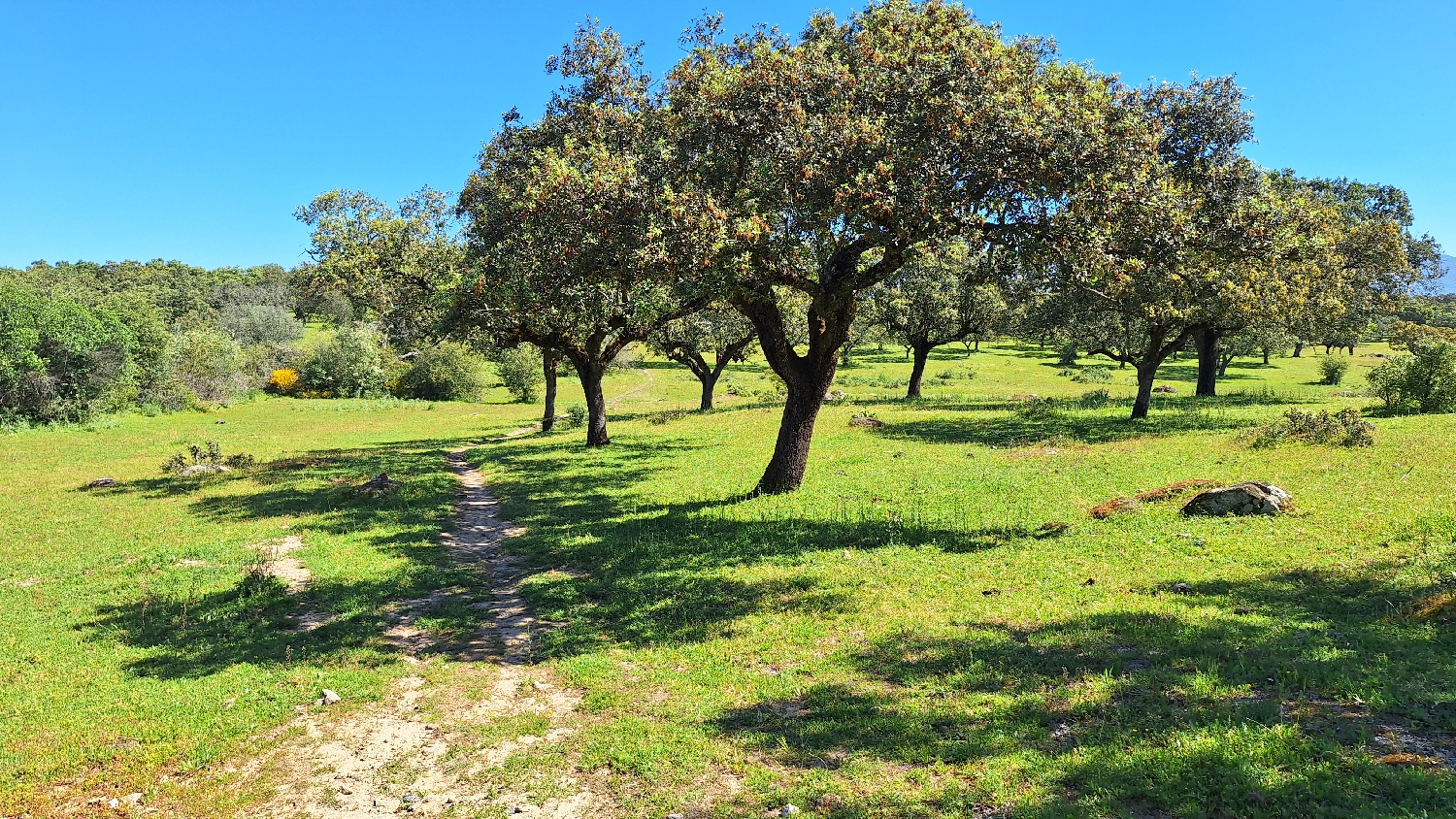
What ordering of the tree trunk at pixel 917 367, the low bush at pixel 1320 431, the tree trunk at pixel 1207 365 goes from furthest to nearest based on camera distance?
the tree trunk at pixel 917 367, the tree trunk at pixel 1207 365, the low bush at pixel 1320 431

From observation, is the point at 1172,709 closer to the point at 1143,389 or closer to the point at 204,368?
the point at 1143,389

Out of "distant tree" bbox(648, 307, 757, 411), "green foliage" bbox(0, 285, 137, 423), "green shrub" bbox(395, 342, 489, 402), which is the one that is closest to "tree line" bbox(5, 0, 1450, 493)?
"distant tree" bbox(648, 307, 757, 411)

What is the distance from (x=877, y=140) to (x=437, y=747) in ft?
40.5

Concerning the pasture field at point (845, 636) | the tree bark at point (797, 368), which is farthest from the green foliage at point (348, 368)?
the tree bark at point (797, 368)

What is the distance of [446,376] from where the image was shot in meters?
76.5

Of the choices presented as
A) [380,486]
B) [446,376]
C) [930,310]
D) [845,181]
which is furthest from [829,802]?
[446,376]

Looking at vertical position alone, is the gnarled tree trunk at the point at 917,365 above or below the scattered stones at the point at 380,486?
above

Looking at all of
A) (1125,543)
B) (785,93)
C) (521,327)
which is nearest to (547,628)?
(1125,543)

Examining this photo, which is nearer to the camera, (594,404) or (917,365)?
(594,404)

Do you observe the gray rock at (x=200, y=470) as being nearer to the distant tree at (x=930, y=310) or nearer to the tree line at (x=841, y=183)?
the tree line at (x=841, y=183)

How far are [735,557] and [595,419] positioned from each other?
1933 centimetres

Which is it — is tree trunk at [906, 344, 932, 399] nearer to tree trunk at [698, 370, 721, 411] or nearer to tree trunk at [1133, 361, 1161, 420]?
tree trunk at [698, 370, 721, 411]

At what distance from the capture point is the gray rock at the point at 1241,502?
14594 mm

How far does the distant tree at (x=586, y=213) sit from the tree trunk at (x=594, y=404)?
566cm
